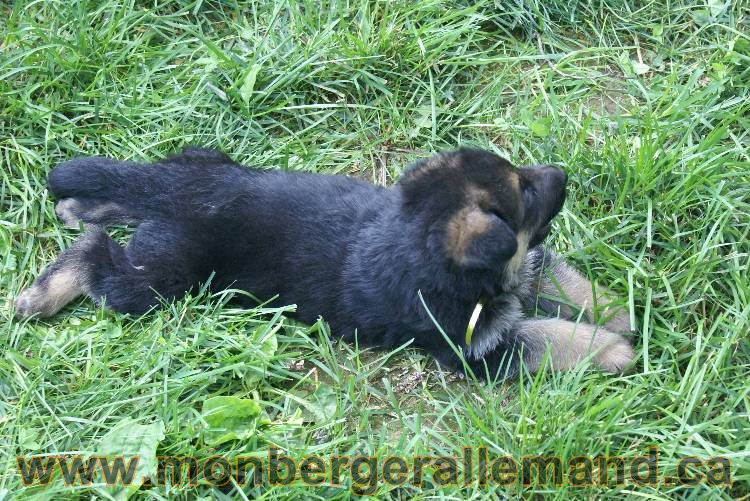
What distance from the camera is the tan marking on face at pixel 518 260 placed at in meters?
3.68

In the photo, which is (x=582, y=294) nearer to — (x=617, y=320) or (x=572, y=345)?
(x=617, y=320)

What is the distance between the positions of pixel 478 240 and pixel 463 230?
3.7 inches

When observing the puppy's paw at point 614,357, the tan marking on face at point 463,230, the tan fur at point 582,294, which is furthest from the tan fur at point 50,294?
the puppy's paw at point 614,357

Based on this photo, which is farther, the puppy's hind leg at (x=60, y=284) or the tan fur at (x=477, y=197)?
the puppy's hind leg at (x=60, y=284)

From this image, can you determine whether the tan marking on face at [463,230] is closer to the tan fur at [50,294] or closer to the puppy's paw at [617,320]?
the puppy's paw at [617,320]

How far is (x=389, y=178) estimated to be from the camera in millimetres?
4629

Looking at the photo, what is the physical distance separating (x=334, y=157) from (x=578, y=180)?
1.38 m

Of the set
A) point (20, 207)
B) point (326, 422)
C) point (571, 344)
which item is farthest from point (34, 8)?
point (571, 344)

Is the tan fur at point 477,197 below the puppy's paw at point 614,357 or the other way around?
the other way around

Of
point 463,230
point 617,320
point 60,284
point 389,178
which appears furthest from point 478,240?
point 60,284

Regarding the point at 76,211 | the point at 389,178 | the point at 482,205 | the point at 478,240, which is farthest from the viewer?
the point at 389,178

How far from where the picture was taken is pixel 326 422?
3596 millimetres

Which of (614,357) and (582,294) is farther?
(582,294)

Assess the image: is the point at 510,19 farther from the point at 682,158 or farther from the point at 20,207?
the point at 20,207
